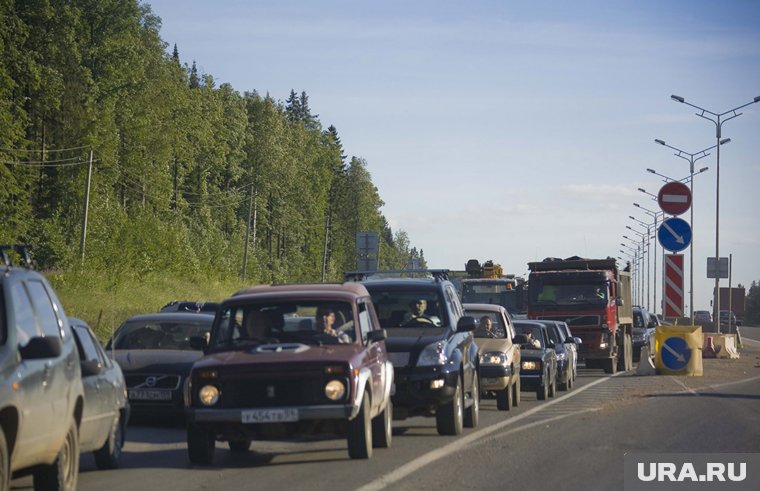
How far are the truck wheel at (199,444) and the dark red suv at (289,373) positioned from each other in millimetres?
10

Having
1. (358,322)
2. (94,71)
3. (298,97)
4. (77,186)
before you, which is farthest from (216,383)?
(298,97)

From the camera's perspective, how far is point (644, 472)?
40.3ft

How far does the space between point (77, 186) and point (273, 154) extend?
41.3 meters

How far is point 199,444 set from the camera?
1347 centimetres

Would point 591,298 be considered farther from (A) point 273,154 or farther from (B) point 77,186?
(A) point 273,154

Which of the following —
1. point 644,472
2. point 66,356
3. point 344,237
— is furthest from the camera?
point 344,237

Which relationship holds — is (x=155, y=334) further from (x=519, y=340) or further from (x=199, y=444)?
(x=519, y=340)

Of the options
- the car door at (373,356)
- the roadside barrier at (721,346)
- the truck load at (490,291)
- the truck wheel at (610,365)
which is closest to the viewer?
the car door at (373,356)

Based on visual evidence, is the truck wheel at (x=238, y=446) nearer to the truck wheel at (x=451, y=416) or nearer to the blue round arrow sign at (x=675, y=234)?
the truck wheel at (x=451, y=416)

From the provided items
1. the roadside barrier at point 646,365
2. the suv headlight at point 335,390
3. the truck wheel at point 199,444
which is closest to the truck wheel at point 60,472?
the truck wheel at point 199,444

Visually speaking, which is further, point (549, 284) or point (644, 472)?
point (549, 284)

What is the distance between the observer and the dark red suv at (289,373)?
13.0 metres

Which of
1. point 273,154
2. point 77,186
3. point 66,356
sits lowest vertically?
point 66,356

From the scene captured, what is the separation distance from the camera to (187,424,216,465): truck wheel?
13.4 meters
